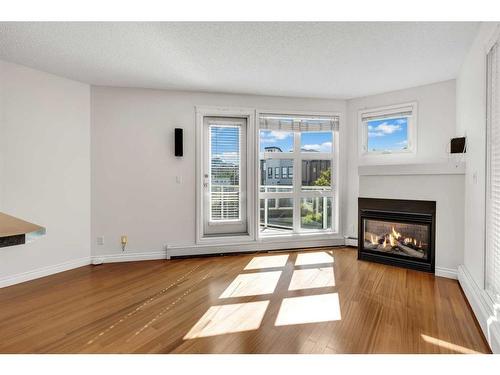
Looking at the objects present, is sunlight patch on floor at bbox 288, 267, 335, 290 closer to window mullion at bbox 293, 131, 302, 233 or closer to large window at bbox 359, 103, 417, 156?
window mullion at bbox 293, 131, 302, 233

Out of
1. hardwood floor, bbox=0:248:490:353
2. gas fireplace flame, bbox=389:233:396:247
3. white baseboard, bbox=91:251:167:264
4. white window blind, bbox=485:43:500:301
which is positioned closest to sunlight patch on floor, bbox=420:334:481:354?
hardwood floor, bbox=0:248:490:353

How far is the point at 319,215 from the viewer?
15.3ft

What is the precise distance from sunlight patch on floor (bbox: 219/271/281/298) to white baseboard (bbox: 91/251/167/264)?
4.54 ft

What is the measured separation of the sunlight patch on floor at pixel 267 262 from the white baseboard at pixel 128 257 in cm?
127

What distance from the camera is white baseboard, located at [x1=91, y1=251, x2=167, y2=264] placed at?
3785 millimetres

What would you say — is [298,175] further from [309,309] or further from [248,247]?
[309,309]

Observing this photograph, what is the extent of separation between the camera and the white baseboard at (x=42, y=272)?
302 centimetres

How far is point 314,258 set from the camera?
3.95 metres

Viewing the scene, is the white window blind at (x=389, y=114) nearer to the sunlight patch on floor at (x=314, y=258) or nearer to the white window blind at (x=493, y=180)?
the white window blind at (x=493, y=180)

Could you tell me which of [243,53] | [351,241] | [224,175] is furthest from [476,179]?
[224,175]

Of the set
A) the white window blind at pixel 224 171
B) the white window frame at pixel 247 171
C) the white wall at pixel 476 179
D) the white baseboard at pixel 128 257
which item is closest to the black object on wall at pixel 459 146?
the white wall at pixel 476 179

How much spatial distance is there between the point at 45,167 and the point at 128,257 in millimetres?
1523
